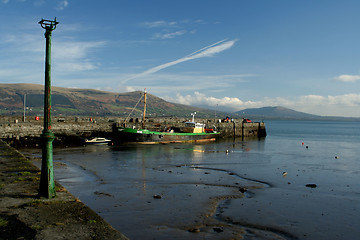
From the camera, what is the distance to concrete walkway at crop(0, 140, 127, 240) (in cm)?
741

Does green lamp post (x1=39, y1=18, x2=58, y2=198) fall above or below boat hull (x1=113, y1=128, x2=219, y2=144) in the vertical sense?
above

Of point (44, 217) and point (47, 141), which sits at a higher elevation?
point (47, 141)

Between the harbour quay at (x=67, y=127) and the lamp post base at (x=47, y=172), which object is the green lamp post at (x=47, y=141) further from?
the harbour quay at (x=67, y=127)

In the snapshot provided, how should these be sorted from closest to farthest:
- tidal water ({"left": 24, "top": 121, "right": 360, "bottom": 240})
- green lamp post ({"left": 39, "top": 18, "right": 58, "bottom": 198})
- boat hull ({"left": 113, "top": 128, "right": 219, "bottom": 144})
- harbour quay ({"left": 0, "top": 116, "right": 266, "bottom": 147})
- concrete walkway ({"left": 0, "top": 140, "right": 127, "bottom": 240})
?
1. concrete walkway ({"left": 0, "top": 140, "right": 127, "bottom": 240})
2. green lamp post ({"left": 39, "top": 18, "right": 58, "bottom": 198})
3. tidal water ({"left": 24, "top": 121, "right": 360, "bottom": 240})
4. harbour quay ({"left": 0, "top": 116, "right": 266, "bottom": 147})
5. boat hull ({"left": 113, "top": 128, "right": 219, "bottom": 144})

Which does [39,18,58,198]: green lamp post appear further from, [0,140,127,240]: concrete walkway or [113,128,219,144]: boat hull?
[113,128,219,144]: boat hull

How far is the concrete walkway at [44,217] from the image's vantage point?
7.41 m

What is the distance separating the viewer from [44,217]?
27.9 ft

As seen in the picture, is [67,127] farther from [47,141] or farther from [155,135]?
[47,141]

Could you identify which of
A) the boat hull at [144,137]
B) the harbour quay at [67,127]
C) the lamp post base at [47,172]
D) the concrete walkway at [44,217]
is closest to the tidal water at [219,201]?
the concrete walkway at [44,217]

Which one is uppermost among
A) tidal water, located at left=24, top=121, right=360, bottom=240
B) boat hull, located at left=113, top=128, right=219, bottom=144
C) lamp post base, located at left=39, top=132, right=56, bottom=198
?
lamp post base, located at left=39, top=132, right=56, bottom=198

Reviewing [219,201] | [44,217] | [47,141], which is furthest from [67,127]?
[44,217]

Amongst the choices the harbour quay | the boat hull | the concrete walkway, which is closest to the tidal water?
the concrete walkway

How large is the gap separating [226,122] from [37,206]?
7901cm

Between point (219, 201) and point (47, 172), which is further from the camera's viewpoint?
point (219, 201)
